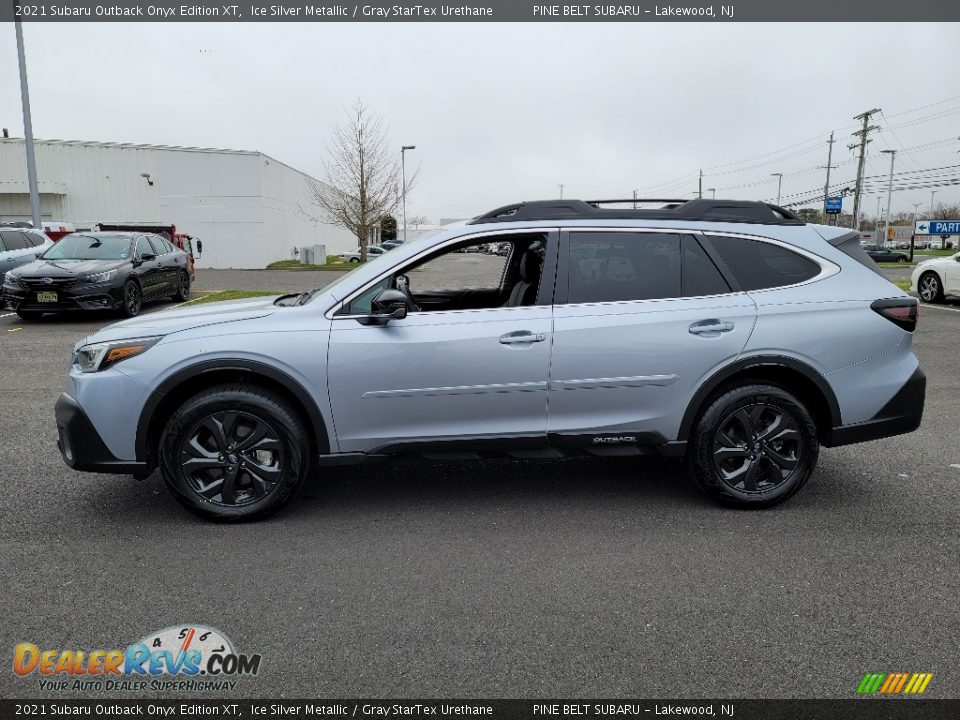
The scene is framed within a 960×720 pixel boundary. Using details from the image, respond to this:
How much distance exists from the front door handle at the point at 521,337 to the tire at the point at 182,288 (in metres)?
13.6

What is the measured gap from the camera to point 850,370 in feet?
13.1

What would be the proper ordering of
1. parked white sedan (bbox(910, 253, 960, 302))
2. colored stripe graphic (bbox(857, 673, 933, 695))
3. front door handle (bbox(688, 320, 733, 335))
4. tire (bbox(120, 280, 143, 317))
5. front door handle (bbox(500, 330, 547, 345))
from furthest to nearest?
parked white sedan (bbox(910, 253, 960, 302)), tire (bbox(120, 280, 143, 317)), front door handle (bbox(688, 320, 733, 335)), front door handle (bbox(500, 330, 547, 345)), colored stripe graphic (bbox(857, 673, 933, 695))

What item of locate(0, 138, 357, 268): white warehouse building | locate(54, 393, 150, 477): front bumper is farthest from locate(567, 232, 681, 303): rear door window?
locate(0, 138, 357, 268): white warehouse building

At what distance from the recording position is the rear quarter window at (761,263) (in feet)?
13.3

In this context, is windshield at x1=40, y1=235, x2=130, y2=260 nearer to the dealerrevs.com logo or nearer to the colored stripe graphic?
the dealerrevs.com logo

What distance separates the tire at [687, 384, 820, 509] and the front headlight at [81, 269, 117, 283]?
11.2 m

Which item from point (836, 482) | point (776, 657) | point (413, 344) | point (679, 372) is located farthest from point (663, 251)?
point (776, 657)

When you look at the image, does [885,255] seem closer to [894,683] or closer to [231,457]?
[894,683]

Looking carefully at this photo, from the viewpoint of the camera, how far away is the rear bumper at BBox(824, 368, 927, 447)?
4.07 metres

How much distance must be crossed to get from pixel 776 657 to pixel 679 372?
1653 millimetres

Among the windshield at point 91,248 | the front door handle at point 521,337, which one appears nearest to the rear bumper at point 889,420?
the front door handle at point 521,337

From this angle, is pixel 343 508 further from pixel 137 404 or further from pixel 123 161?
pixel 123 161

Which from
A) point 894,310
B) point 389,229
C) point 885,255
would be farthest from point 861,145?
point 894,310

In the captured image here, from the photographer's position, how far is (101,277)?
11.9 metres
